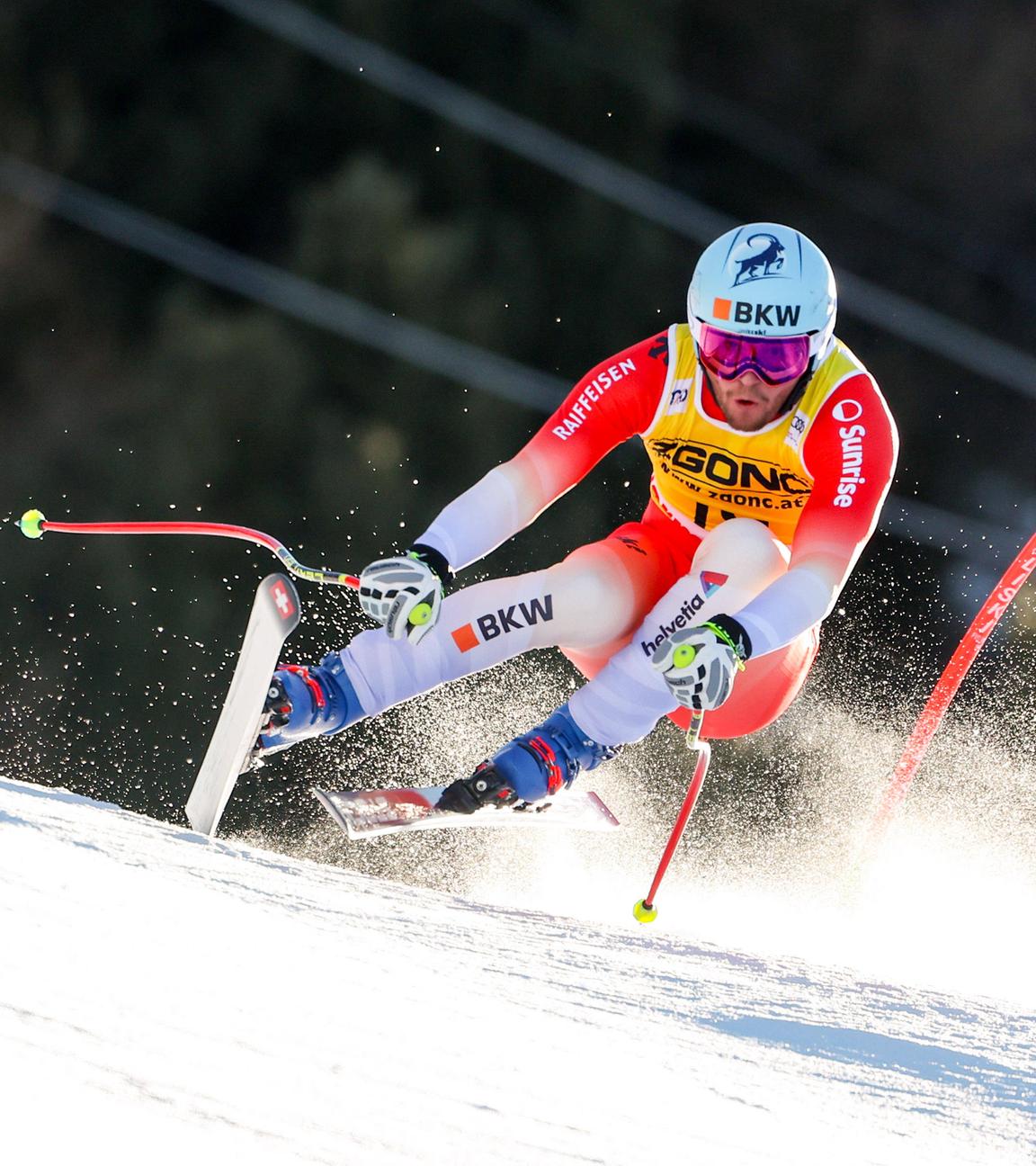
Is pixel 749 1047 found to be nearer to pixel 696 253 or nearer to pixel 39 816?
pixel 39 816

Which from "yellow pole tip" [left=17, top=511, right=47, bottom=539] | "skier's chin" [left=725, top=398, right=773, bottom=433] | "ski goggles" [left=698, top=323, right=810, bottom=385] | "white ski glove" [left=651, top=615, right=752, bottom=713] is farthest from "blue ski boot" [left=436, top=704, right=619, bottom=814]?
"yellow pole tip" [left=17, top=511, right=47, bottom=539]

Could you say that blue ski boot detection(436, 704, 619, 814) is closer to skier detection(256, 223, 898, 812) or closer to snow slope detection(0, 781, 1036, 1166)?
skier detection(256, 223, 898, 812)

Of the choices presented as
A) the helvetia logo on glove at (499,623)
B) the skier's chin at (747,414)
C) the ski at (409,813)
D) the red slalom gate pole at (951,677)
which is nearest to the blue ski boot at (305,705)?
the ski at (409,813)

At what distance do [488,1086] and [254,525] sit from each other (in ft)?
25.2

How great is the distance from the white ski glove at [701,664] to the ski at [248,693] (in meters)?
0.70

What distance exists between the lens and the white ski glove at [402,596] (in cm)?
279

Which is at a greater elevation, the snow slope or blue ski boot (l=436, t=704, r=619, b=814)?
blue ski boot (l=436, t=704, r=619, b=814)

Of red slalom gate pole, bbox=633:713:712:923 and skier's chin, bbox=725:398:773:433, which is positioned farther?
→ skier's chin, bbox=725:398:773:433

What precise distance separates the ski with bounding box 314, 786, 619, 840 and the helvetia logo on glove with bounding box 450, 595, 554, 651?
33 cm

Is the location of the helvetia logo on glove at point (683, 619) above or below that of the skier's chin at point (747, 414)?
below

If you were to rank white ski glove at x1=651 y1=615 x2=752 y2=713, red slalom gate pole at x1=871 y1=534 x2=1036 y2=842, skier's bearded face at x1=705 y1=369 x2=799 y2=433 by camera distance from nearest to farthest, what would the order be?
white ski glove at x1=651 y1=615 x2=752 y2=713 < skier's bearded face at x1=705 y1=369 x2=799 y2=433 < red slalom gate pole at x1=871 y1=534 x2=1036 y2=842

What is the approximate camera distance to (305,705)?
2.96m

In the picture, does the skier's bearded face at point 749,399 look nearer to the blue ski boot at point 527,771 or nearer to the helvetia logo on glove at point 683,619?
the helvetia logo on glove at point 683,619

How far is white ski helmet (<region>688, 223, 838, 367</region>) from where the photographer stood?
2.81 m
